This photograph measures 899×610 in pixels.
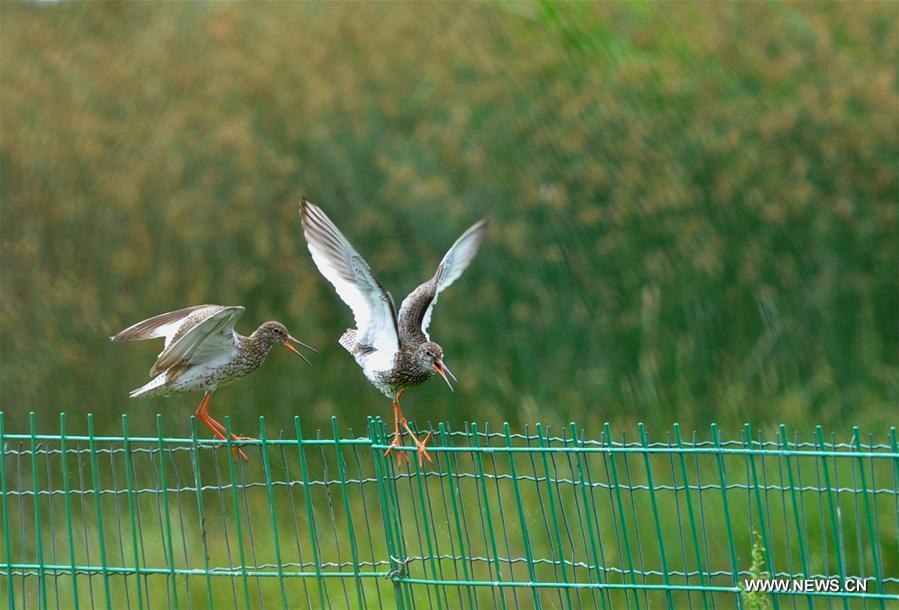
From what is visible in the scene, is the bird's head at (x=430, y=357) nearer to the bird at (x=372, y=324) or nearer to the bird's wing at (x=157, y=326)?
the bird at (x=372, y=324)

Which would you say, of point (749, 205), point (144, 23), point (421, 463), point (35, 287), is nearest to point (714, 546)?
point (421, 463)

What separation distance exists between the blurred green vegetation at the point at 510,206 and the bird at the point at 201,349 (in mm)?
1303

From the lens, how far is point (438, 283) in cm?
593

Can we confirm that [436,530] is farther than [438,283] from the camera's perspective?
Yes

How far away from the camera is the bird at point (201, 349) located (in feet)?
17.6

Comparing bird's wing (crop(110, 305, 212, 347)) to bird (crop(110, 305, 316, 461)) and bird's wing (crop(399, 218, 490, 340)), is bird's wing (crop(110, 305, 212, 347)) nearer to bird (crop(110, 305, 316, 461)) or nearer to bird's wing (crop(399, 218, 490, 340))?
bird (crop(110, 305, 316, 461))

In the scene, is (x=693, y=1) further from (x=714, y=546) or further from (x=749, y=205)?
(x=714, y=546)

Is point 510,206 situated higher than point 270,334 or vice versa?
point 510,206

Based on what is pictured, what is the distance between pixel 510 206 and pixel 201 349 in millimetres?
2623

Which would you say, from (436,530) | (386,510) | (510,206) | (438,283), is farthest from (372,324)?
(510,206)

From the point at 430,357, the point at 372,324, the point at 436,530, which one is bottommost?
the point at 436,530

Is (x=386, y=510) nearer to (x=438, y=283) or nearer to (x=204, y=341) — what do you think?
(x=204, y=341)

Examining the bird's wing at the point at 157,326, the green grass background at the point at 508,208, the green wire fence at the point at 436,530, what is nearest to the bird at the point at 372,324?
the green wire fence at the point at 436,530

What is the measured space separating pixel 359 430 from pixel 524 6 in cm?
289
